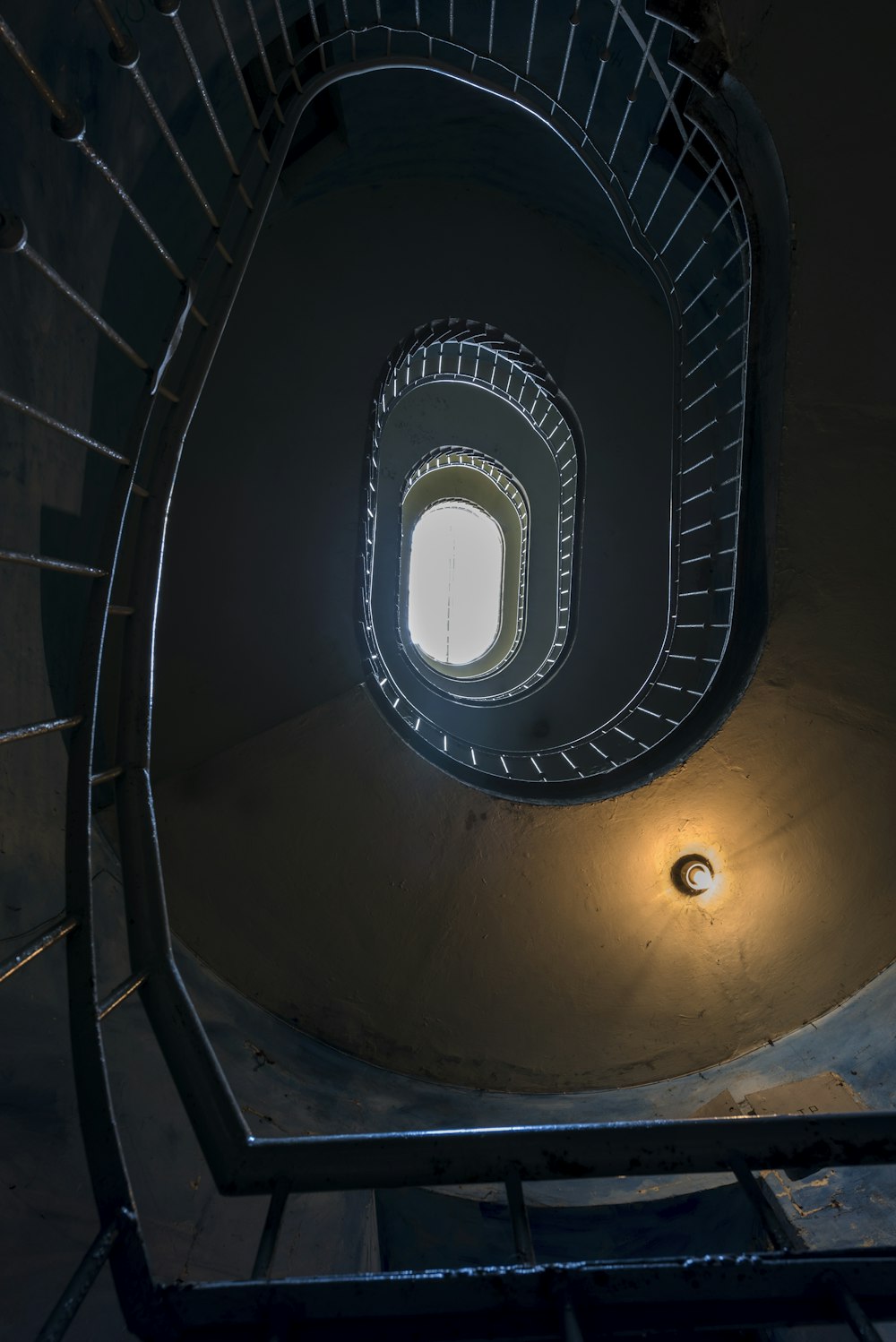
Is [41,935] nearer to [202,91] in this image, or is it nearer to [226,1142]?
[226,1142]

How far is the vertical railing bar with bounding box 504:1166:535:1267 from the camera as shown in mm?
1397

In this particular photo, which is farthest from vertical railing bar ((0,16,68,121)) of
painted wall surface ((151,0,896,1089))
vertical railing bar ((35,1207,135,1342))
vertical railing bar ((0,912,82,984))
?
painted wall surface ((151,0,896,1089))

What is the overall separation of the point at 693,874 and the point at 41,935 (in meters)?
→ 3.71

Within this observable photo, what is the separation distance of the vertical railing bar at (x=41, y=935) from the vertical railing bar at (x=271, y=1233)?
0.67 meters

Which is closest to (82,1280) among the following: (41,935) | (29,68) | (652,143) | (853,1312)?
(41,935)

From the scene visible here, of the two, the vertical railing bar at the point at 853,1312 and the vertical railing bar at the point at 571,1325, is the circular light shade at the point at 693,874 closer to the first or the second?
the vertical railing bar at the point at 853,1312

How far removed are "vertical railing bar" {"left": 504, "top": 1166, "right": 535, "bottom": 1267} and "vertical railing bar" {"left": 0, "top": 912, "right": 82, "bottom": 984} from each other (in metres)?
1.05

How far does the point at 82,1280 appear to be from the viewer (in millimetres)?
1261

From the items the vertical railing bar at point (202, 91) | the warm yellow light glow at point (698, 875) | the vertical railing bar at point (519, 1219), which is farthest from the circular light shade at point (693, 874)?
the vertical railing bar at point (202, 91)

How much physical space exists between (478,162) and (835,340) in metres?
3.98

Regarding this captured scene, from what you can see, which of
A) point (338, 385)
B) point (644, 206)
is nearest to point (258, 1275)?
point (338, 385)

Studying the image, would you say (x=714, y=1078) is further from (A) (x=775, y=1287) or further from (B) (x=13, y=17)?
(B) (x=13, y=17)

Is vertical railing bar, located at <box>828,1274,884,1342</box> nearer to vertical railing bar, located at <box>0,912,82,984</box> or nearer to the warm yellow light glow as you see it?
vertical railing bar, located at <box>0,912,82,984</box>

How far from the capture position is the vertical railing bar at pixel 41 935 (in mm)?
1464
